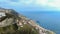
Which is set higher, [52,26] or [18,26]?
[18,26]

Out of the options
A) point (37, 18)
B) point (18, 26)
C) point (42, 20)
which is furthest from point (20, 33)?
point (42, 20)

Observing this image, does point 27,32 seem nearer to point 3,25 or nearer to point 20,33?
point 20,33

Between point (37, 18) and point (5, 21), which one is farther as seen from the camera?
point (37, 18)

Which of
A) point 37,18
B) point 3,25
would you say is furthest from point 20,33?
point 37,18

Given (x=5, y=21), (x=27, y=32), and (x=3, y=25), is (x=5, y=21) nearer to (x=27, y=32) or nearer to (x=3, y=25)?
(x=3, y=25)

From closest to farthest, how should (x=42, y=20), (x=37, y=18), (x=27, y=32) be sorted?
(x=27, y=32) < (x=37, y=18) < (x=42, y=20)

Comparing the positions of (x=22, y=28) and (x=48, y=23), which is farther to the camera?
(x=48, y=23)

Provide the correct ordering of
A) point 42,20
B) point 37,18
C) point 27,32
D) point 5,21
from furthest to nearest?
point 42,20
point 37,18
point 27,32
point 5,21

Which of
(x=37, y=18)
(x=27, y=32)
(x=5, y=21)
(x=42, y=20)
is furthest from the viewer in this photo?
(x=42, y=20)

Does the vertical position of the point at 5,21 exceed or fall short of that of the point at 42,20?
it exceeds it
